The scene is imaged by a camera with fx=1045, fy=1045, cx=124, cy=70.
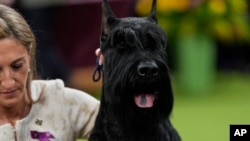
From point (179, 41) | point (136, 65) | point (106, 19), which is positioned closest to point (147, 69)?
point (136, 65)

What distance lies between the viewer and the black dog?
154 inches

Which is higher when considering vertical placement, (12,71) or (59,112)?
(12,71)

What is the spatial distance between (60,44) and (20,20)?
5.10 metres

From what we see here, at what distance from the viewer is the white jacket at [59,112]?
15.3ft

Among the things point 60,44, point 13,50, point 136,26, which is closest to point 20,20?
point 13,50

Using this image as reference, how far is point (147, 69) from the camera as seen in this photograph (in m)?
3.86

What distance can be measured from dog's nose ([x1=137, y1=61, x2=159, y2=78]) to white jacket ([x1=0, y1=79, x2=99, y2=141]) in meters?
0.84

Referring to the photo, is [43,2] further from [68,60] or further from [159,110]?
[159,110]

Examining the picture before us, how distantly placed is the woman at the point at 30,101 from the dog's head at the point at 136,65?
19.0 inches

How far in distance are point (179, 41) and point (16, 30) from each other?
18.4 feet

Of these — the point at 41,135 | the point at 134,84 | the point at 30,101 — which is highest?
the point at 134,84

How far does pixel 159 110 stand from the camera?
3990mm

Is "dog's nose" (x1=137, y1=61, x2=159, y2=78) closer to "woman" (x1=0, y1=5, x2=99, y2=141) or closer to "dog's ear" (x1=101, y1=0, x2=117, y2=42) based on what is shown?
"dog's ear" (x1=101, y1=0, x2=117, y2=42)

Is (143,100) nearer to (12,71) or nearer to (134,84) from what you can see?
(134,84)
